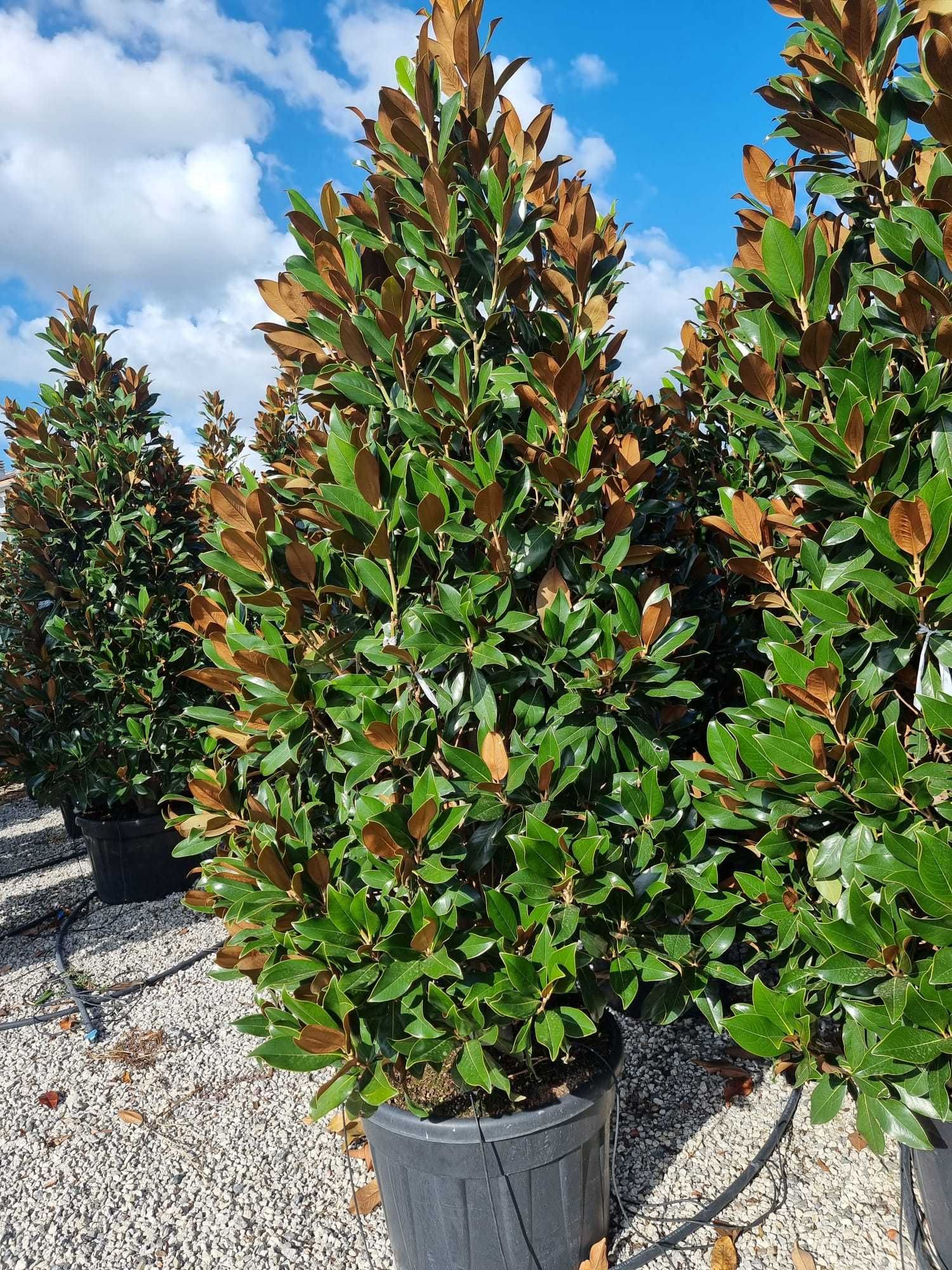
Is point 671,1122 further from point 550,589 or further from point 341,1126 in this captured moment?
point 550,589

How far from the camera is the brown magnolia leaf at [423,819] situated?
169cm

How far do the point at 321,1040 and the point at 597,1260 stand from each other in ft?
3.55

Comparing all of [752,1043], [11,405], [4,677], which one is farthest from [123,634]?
[752,1043]

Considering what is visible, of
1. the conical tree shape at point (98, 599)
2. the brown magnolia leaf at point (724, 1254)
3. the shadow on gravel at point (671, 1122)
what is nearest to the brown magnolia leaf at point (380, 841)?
the shadow on gravel at point (671, 1122)

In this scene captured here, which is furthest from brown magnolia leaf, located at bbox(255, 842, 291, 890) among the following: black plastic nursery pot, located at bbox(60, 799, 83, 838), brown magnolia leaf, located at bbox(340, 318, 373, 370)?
black plastic nursery pot, located at bbox(60, 799, 83, 838)

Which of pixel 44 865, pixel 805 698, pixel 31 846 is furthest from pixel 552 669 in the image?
pixel 31 846

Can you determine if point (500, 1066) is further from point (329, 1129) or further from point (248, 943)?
point (329, 1129)

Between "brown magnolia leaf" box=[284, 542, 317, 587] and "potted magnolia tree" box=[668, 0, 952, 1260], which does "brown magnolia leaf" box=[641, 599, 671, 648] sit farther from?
"brown magnolia leaf" box=[284, 542, 317, 587]

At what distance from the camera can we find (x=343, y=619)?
1.97 m

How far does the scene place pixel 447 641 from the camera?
1.77 meters

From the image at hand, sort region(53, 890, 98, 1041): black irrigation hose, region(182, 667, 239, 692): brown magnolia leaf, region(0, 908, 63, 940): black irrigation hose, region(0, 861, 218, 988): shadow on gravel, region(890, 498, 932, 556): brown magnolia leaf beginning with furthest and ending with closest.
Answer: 1. region(0, 908, 63, 940): black irrigation hose
2. region(0, 861, 218, 988): shadow on gravel
3. region(53, 890, 98, 1041): black irrigation hose
4. region(182, 667, 239, 692): brown magnolia leaf
5. region(890, 498, 932, 556): brown magnolia leaf

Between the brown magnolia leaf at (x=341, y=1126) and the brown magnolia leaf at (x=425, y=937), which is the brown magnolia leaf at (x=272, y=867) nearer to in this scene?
the brown magnolia leaf at (x=425, y=937)

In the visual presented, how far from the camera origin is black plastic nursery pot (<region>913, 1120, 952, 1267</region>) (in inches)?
78.4

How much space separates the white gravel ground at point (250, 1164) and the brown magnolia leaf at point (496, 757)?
4.86ft
